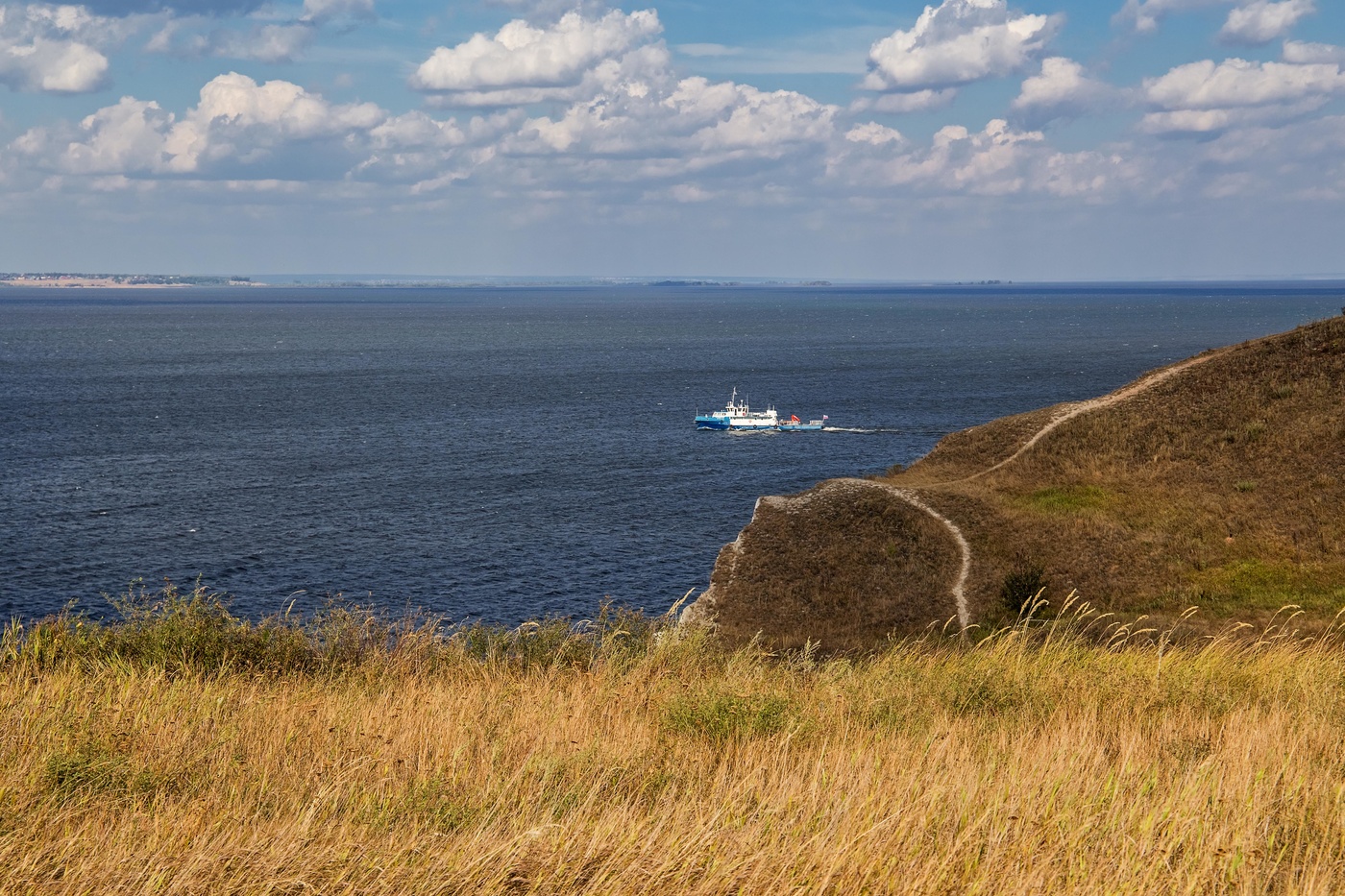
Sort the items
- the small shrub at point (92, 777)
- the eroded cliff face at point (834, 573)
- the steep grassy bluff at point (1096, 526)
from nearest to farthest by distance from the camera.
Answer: the small shrub at point (92, 777) → the steep grassy bluff at point (1096, 526) → the eroded cliff face at point (834, 573)

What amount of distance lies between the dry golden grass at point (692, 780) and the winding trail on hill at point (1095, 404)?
40.2 meters

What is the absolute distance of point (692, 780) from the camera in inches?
273

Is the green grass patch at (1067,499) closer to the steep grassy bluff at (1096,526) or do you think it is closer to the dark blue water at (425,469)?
the steep grassy bluff at (1096,526)

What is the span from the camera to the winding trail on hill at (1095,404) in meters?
51.2

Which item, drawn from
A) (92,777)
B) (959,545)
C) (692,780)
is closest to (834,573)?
(959,545)

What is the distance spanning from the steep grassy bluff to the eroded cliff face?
71mm

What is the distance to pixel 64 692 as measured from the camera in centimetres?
894

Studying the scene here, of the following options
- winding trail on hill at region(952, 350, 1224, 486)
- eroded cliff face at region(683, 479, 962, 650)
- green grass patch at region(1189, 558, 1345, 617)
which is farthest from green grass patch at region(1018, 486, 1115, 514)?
green grass patch at region(1189, 558, 1345, 617)

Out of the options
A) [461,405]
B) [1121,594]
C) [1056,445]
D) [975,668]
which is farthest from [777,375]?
[975,668]

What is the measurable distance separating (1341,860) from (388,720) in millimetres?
6150

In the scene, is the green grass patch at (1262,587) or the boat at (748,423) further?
the boat at (748,423)

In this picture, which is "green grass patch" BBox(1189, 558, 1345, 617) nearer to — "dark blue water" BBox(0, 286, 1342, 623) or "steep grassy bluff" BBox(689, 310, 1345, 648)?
"steep grassy bluff" BBox(689, 310, 1345, 648)

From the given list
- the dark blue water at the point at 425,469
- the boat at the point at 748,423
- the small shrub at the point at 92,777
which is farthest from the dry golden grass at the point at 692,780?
the boat at the point at 748,423

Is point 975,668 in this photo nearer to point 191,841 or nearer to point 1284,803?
point 1284,803
